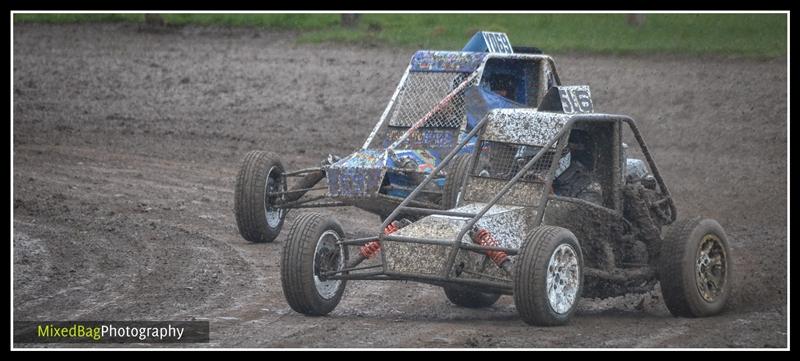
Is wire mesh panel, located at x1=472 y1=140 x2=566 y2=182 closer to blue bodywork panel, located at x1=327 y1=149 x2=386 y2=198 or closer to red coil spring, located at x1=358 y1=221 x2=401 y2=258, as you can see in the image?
red coil spring, located at x1=358 y1=221 x2=401 y2=258

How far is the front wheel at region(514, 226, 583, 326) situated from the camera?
27.1ft

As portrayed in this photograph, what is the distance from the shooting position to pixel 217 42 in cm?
2580

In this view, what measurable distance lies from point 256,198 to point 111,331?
3772 mm

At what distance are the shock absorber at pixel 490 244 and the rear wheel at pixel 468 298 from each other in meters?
0.96

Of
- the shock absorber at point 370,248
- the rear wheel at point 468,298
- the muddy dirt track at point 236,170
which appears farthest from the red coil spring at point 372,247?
the rear wheel at point 468,298

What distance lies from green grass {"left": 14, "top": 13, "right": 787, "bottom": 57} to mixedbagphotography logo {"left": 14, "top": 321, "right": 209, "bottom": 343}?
1396 centimetres

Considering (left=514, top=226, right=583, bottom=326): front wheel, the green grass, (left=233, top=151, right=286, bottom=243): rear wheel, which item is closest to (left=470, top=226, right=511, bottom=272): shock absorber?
(left=514, top=226, right=583, bottom=326): front wheel

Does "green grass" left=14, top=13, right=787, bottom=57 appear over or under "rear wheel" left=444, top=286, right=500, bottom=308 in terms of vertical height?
over

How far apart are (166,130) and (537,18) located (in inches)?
332

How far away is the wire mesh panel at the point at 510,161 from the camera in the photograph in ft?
31.9

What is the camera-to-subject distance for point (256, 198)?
39.9 feet

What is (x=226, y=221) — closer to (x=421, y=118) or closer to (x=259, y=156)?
(x=259, y=156)


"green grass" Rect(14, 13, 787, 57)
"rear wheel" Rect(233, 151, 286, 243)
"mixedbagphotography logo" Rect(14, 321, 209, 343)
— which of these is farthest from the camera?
"green grass" Rect(14, 13, 787, 57)

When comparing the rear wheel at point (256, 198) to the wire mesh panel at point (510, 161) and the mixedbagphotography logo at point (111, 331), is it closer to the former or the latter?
the wire mesh panel at point (510, 161)
